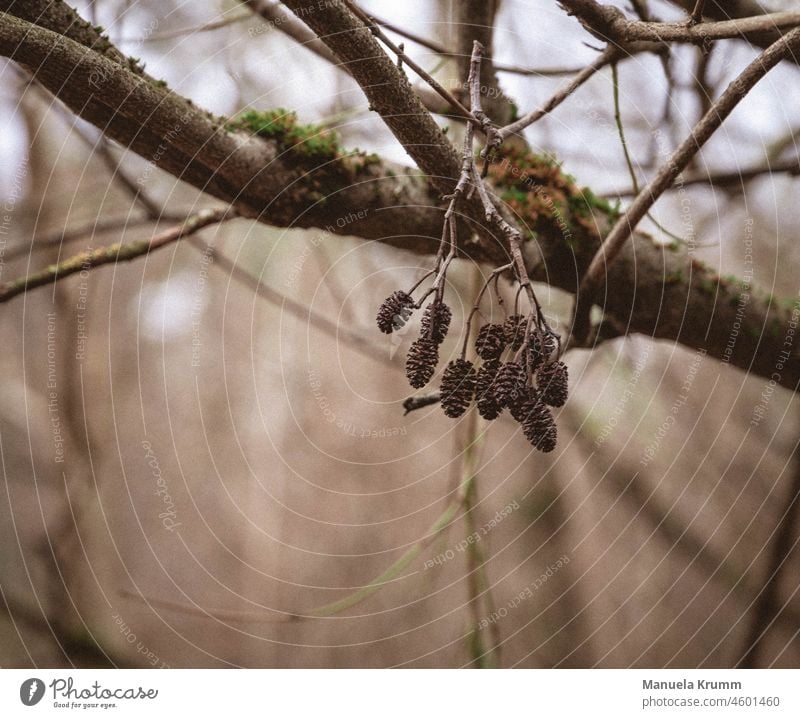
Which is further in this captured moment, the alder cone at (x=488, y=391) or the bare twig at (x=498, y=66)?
the bare twig at (x=498, y=66)

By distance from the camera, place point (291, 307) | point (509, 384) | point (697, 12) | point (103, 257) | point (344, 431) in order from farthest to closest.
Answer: point (344, 431)
point (291, 307)
point (103, 257)
point (697, 12)
point (509, 384)

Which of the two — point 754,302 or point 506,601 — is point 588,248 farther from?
point 506,601

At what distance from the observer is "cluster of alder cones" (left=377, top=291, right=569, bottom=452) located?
0.30m

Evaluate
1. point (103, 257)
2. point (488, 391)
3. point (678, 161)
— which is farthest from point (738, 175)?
point (103, 257)

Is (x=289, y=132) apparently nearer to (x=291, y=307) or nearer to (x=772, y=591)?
(x=291, y=307)

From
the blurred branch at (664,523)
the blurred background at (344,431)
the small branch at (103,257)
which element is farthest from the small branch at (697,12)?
the blurred branch at (664,523)

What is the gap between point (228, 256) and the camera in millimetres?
787

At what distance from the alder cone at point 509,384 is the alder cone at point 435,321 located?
0.03 m

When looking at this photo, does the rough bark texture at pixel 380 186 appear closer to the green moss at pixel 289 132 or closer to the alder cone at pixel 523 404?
the green moss at pixel 289 132

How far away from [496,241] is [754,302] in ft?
1.02

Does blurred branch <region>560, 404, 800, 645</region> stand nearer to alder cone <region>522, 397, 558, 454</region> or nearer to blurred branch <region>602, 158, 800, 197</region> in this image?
blurred branch <region>602, 158, 800, 197</region>

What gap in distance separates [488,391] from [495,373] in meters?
0.02

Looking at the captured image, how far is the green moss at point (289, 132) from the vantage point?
1.60 feet

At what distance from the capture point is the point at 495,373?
323 mm
